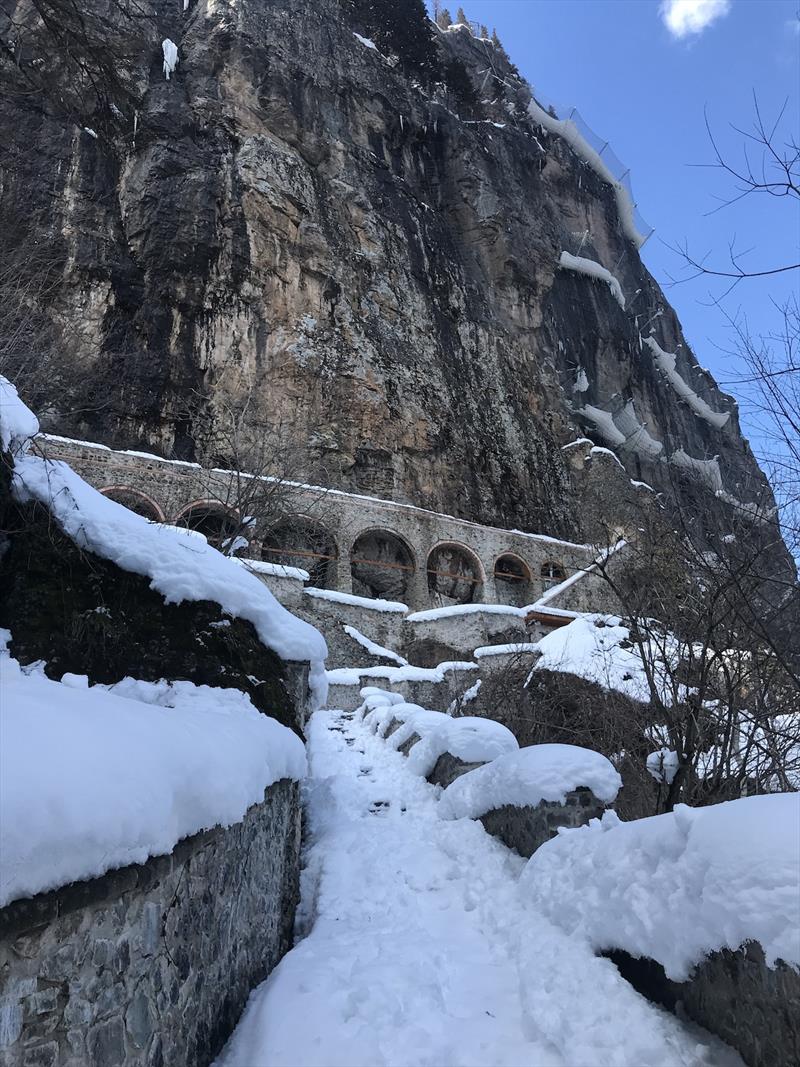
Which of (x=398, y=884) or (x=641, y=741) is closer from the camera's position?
(x=398, y=884)

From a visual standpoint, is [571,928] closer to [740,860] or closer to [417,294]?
[740,860]

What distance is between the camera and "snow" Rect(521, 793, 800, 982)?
2.10 m

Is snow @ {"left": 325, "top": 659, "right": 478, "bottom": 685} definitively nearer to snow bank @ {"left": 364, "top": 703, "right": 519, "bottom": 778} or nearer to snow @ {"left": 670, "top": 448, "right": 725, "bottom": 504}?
snow bank @ {"left": 364, "top": 703, "right": 519, "bottom": 778}

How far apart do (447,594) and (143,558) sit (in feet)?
66.6

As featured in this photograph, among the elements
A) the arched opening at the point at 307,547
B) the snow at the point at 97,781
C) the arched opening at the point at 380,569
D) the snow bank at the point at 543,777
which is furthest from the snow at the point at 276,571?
the snow at the point at 97,781

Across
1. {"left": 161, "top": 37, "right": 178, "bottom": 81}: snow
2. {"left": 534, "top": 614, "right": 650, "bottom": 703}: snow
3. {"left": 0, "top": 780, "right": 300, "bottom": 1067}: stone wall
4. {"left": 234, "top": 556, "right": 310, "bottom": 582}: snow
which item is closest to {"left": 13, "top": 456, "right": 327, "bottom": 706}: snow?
{"left": 0, "top": 780, "right": 300, "bottom": 1067}: stone wall

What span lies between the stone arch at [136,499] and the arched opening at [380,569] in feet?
23.5

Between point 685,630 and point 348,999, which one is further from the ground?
point 685,630

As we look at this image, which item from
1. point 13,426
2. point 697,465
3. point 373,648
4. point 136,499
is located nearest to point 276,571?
point 373,648

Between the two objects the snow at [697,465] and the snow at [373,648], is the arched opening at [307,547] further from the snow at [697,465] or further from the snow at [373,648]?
the snow at [697,465]

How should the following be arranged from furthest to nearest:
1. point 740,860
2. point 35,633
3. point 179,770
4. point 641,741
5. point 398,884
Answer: point 641,741 < point 398,884 < point 35,633 < point 179,770 < point 740,860

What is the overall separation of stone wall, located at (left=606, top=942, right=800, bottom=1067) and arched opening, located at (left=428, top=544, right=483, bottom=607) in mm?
20663

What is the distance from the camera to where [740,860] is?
7.37 feet

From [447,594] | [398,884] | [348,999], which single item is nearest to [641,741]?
[398,884]
